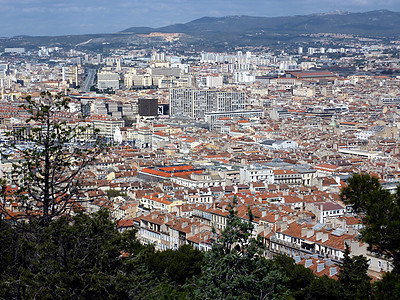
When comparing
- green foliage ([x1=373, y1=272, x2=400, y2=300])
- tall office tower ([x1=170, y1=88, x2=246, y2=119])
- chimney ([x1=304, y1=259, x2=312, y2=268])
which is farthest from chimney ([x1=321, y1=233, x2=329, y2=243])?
tall office tower ([x1=170, y1=88, x2=246, y2=119])

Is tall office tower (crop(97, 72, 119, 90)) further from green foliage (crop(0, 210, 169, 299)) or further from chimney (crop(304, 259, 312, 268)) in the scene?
green foliage (crop(0, 210, 169, 299))

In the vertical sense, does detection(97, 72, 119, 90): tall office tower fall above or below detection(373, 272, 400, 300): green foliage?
below

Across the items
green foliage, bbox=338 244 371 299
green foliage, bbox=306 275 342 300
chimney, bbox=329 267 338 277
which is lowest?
chimney, bbox=329 267 338 277

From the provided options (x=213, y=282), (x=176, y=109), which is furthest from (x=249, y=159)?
(x=176, y=109)

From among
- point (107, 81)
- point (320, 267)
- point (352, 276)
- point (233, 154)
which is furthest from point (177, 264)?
point (107, 81)

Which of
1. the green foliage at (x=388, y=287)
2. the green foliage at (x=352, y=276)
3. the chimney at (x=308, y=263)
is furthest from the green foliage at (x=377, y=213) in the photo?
the chimney at (x=308, y=263)

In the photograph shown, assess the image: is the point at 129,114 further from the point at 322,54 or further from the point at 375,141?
the point at 322,54

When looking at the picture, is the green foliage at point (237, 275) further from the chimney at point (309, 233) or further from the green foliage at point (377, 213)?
the chimney at point (309, 233)
